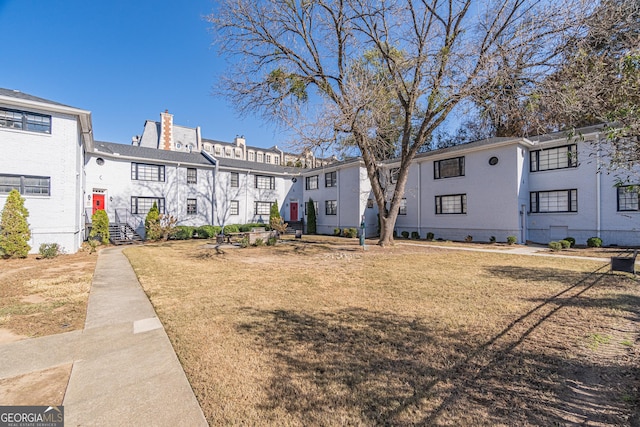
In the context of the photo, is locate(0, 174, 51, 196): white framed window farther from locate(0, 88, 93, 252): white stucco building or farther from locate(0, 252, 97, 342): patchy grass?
locate(0, 252, 97, 342): patchy grass

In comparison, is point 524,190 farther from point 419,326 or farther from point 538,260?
point 419,326

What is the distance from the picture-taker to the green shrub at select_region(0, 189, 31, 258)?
35.7ft

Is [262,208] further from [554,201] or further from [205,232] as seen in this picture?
[554,201]

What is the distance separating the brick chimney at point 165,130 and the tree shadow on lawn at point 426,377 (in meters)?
40.7

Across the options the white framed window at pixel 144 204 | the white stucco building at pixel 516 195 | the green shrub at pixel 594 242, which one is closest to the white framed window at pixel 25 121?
the white framed window at pixel 144 204

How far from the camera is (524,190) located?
16.8m

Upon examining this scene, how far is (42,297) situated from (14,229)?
7795mm

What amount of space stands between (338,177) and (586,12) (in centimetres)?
1758

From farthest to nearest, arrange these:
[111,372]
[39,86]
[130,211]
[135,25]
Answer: [130,211]
[39,86]
[135,25]
[111,372]

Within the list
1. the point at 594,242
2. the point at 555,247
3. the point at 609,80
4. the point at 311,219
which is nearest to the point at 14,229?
the point at 609,80

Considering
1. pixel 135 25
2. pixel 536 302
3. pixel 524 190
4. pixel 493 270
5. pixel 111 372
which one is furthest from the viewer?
pixel 524 190

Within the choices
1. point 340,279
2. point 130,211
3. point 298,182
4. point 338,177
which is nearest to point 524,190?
point 338,177

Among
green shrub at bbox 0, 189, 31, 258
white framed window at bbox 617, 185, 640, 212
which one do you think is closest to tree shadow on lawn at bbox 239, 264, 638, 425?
green shrub at bbox 0, 189, 31, 258

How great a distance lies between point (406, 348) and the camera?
3.70 metres
